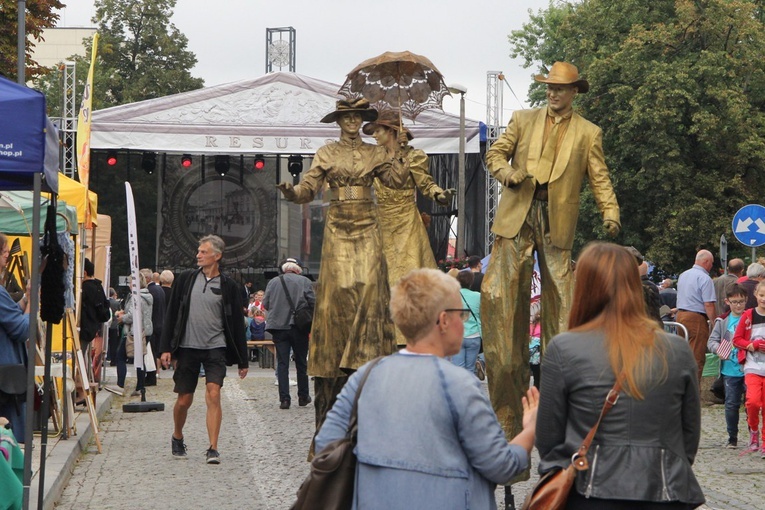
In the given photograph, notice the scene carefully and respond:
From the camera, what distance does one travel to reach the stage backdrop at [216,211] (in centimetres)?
3816

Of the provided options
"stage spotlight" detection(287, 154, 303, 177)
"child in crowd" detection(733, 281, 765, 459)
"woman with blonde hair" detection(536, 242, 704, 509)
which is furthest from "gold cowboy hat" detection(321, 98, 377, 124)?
"stage spotlight" detection(287, 154, 303, 177)

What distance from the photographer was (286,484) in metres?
9.76

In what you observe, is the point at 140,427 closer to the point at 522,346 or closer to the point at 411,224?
the point at 411,224

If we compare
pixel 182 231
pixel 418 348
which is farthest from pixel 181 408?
pixel 182 231

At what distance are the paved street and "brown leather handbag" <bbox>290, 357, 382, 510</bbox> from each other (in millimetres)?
4352

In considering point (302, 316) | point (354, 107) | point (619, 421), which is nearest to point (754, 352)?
point (354, 107)

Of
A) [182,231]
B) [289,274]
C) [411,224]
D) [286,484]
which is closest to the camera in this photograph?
[286,484]

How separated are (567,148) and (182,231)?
3008 centimetres

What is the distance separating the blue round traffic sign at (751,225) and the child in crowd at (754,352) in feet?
25.1

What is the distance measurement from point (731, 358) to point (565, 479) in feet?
27.8

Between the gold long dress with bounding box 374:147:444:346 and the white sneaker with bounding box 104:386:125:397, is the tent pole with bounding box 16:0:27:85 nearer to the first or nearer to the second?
the gold long dress with bounding box 374:147:444:346

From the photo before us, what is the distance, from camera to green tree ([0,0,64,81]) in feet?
90.1

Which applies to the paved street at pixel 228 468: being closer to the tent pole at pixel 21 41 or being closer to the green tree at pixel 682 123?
the tent pole at pixel 21 41

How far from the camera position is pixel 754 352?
1176 cm
